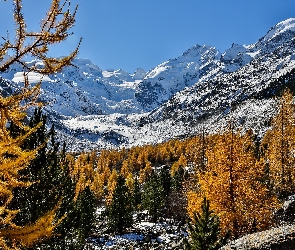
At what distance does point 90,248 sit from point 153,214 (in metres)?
15.2

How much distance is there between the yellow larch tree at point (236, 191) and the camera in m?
16.2

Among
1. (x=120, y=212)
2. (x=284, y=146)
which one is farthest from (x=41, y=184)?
(x=120, y=212)

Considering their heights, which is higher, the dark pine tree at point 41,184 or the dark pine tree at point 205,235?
the dark pine tree at point 41,184

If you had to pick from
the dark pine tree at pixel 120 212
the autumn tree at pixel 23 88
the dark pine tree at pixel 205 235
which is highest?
the dark pine tree at pixel 120 212

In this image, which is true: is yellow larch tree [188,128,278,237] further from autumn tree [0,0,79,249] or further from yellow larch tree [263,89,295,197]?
yellow larch tree [263,89,295,197]

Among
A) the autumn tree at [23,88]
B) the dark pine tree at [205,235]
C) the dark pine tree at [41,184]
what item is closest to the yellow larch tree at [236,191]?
the dark pine tree at [205,235]

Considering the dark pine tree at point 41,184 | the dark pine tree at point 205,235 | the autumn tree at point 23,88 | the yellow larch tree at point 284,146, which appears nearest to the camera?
the autumn tree at point 23,88

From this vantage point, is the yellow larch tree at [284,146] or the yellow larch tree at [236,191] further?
the yellow larch tree at [284,146]

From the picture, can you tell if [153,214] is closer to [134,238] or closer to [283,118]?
[134,238]

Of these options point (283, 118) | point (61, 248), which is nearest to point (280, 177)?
point (283, 118)

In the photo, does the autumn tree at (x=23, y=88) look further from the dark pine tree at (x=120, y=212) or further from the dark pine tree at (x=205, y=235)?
the dark pine tree at (x=120, y=212)

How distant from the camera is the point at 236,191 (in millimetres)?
16359

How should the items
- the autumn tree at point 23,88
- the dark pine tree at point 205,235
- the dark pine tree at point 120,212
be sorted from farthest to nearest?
the dark pine tree at point 120,212 < the dark pine tree at point 205,235 < the autumn tree at point 23,88

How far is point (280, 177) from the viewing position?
116 ft
